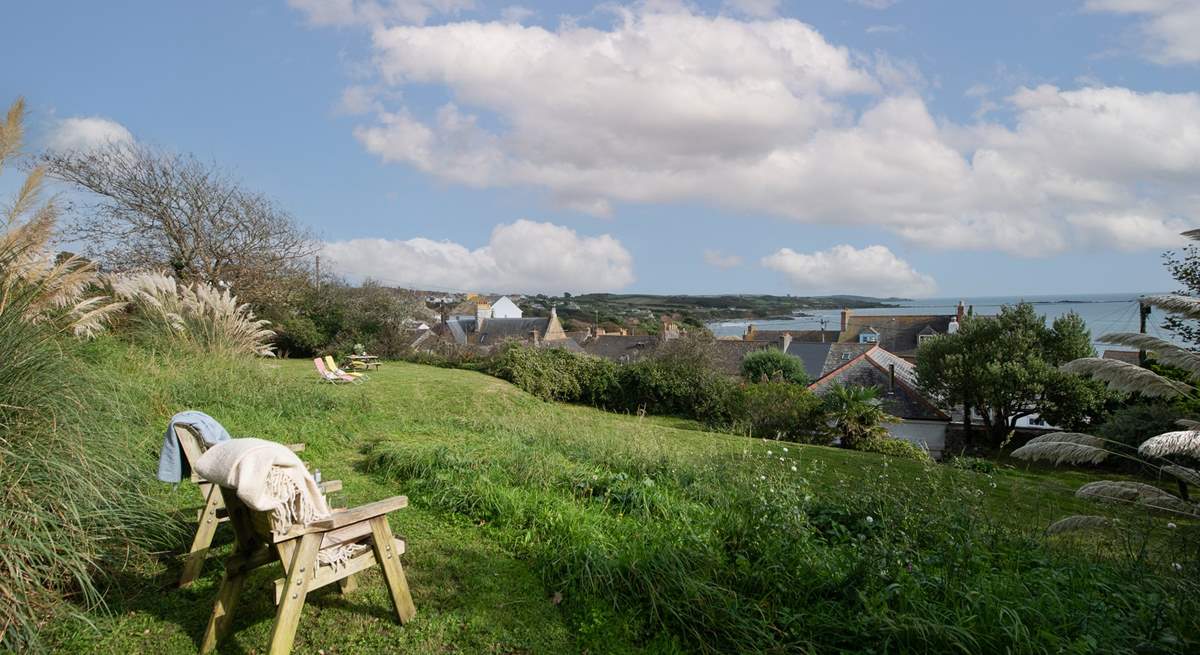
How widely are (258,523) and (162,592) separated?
126 centimetres

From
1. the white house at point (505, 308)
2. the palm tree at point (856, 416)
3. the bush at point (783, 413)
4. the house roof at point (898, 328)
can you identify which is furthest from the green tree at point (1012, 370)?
the white house at point (505, 308)

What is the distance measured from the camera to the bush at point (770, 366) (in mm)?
31000

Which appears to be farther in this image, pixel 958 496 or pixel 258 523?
pixel 958 496

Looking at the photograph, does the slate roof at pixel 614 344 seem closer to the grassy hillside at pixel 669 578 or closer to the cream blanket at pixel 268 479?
the grassy hillside at pixel 669 578

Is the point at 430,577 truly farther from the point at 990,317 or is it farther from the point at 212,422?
the point at 990,317

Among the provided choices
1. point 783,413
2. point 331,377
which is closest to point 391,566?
point 331,377

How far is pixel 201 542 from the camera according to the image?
372cm

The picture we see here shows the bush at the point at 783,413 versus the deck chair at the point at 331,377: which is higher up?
the deck chair at the point at 331,377

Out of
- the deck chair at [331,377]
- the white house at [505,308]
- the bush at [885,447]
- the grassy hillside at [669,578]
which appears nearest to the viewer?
the grassy hillside at [669,578]

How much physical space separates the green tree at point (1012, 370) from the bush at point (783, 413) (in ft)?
39.4

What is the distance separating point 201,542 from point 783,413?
50.3ft

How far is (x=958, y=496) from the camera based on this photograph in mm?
4457

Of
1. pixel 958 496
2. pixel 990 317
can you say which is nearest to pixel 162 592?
pixel 958 496

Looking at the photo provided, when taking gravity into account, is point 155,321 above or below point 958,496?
above
